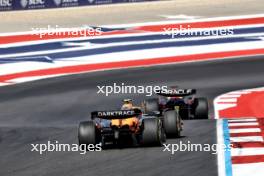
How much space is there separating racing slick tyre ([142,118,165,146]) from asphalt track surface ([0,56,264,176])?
192 mm

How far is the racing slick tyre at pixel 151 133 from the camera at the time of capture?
1459cm

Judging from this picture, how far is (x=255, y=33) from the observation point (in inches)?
1302

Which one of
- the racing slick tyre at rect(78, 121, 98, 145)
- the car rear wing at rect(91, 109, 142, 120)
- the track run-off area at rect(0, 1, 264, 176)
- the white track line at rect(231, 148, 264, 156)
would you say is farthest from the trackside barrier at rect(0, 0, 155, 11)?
the white track line at rect(231, 148, 264, 156)

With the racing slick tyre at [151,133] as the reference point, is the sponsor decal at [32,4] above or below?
above


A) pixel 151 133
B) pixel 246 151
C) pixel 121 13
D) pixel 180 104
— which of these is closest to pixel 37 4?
pixel 121 13

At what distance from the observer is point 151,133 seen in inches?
575

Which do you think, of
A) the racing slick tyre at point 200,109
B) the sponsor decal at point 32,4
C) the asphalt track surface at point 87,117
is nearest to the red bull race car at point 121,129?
the asphalt track surface at point 87,117

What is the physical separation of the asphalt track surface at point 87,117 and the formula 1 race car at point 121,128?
27cm

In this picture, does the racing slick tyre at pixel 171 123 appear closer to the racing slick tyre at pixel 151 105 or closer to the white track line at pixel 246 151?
the white track line at pixel 246 151

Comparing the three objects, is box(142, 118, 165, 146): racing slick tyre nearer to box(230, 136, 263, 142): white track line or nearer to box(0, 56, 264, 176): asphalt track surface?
box(0, 56, 264, 176): asphalt track surface

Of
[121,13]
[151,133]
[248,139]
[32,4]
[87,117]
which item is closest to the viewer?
[151,133]

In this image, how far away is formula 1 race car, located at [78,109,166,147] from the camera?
14.6 meters

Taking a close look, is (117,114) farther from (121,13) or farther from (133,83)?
(121,13)

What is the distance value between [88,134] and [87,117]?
690 cm
